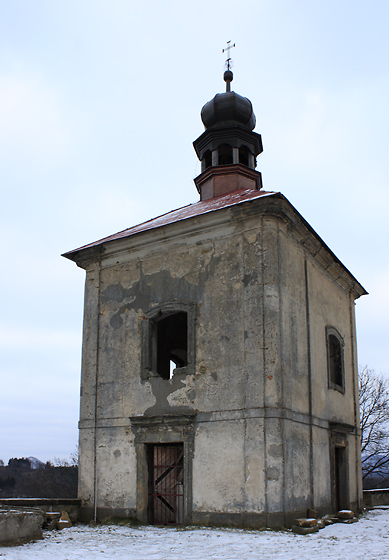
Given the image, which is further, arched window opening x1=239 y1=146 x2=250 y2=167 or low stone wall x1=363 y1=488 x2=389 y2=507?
low stone wall x1=363 y1=488 x2=389 y2=507

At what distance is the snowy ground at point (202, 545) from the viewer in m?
7.74

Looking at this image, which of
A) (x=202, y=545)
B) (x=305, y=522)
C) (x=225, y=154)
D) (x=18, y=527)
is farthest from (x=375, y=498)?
(x=18, y=527)

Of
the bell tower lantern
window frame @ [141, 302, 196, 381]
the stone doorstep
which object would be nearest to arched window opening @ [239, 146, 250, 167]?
the bell tower lantern

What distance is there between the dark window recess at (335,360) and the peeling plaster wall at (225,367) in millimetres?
818

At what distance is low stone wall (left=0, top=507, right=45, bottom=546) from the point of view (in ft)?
27.7

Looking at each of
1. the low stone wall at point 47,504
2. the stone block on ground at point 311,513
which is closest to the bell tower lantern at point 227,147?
the stone block on ground at point 311,513

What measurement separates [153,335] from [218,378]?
205 cm

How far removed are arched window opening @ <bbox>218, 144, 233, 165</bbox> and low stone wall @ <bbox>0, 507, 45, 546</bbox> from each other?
10.7 metres

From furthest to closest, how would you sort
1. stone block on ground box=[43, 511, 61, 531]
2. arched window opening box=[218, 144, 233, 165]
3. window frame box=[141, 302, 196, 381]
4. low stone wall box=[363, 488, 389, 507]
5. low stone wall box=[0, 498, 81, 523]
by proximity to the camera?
low stone wall box=[363, 488, 389, 507], arched window opening box=[218, 144, 233, 165], window frame box=[141, 302, 196, 381], low stone wall box=[0, 498, 81, 523], stone block on ground box=[43, 511, 61, 531]

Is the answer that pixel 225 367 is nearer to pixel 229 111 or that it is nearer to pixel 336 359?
pixel 336 359

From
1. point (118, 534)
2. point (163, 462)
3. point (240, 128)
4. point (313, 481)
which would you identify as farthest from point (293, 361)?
point (240, 128)

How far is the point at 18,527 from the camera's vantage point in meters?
8.68

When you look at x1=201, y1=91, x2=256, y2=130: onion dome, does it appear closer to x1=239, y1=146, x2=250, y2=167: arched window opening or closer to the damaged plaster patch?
x1=239, y1=146, x2=250, y2=167: arched window opening

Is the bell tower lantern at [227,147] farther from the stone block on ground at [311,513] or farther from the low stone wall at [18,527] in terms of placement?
the low stone wall at [18,527]
